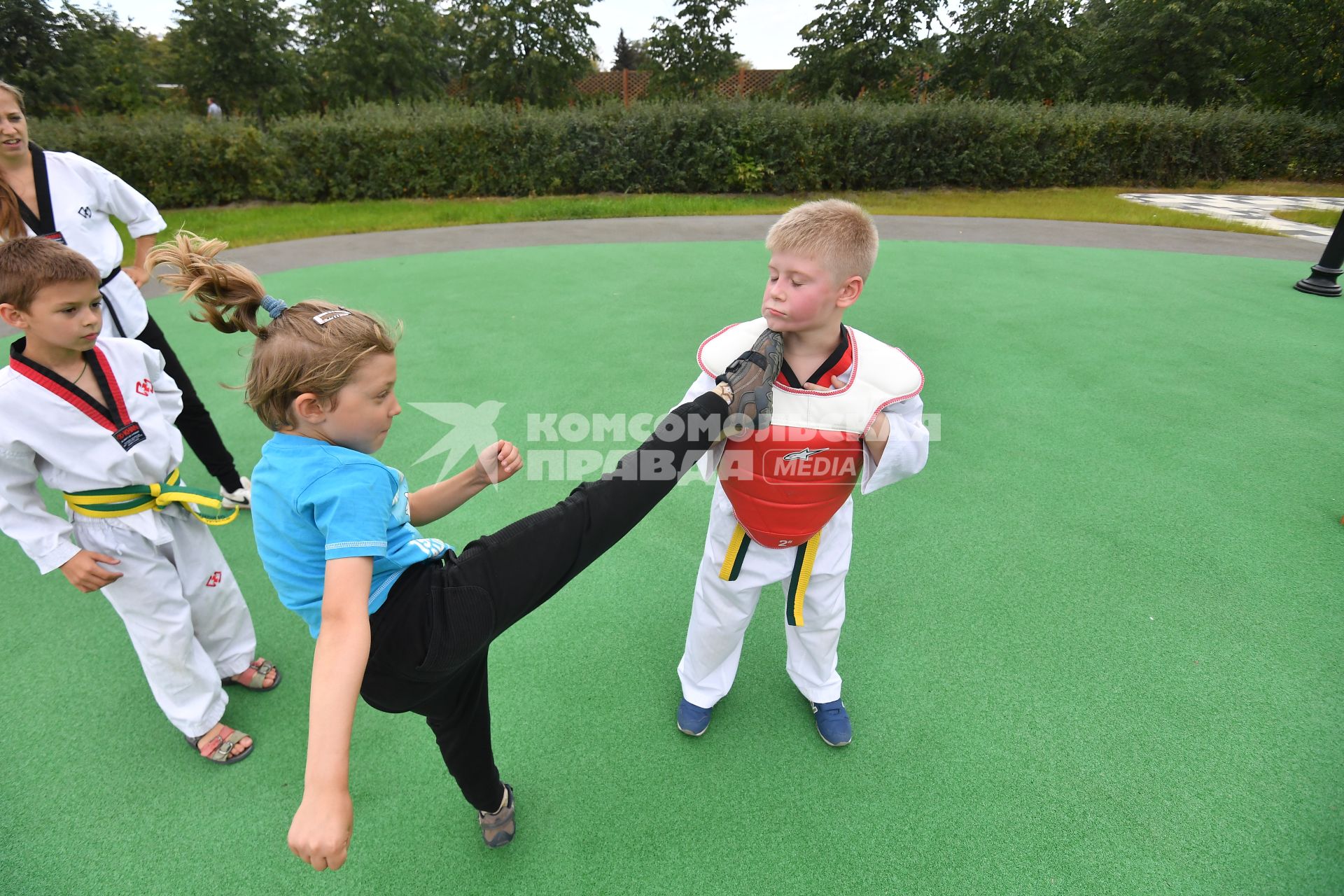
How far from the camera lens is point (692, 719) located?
2213mm

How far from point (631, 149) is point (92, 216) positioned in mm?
10713

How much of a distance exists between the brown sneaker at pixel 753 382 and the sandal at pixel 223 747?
6.24 ft

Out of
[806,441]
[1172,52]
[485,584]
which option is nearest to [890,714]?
[806,441]

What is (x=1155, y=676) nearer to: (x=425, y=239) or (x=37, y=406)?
(x=37, y=406)

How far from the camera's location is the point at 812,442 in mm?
1720

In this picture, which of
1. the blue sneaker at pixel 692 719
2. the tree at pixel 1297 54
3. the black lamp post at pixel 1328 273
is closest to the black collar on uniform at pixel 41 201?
the blue sneaker at pixel 692 719

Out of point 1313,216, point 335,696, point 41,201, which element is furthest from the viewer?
point 1313,216

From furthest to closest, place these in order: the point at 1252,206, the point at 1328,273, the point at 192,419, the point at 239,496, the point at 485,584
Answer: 1. the point at 1252,206
2. the point at 1328,273
3. the point at 239,496
4. the point at 192,419
5. the point at 485,584

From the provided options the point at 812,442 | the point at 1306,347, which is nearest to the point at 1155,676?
the point at 812,442

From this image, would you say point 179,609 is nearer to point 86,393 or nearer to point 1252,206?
point 86,393

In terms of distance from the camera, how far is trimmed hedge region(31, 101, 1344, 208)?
1124cm

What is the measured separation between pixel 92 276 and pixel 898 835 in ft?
9.06

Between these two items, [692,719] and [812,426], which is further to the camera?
[692,719]

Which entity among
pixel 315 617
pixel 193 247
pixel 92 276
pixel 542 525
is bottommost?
pixel 315 617
